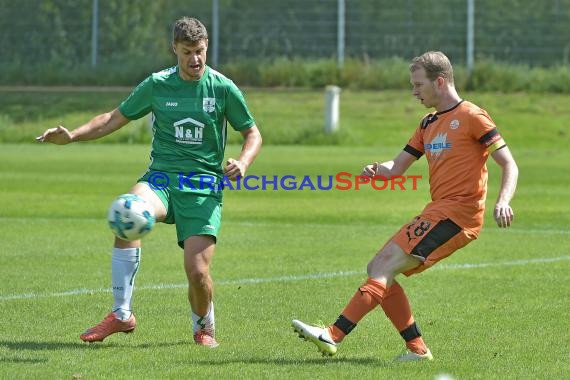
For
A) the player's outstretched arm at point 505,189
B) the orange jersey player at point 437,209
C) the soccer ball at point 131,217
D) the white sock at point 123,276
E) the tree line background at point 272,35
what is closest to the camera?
the player's outstretched arm at point 505,189

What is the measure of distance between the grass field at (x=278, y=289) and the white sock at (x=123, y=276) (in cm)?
21

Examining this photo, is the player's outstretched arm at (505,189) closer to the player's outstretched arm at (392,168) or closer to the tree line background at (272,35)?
the player's outstretched arm at (392,168)

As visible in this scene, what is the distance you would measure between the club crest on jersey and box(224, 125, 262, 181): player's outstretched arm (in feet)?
1.05

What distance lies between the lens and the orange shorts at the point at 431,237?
746 cm

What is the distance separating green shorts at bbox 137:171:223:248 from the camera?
821cm

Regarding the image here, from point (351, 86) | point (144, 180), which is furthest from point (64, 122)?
point (144, 180)

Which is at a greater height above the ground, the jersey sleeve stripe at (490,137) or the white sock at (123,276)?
the jersey sleeve stripe at (490,137)

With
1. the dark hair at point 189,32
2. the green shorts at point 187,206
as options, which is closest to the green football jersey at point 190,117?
the green shorts at point 187,206

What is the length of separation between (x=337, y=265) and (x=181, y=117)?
4.25 metres

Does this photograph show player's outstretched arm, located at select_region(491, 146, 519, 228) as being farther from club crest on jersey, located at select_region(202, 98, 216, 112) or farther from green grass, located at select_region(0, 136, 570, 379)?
club crest on jersey, located at select_region(202, 98, 216, 112)

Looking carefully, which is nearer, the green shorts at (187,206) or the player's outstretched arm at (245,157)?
the player's outstretched arm at (245,157)

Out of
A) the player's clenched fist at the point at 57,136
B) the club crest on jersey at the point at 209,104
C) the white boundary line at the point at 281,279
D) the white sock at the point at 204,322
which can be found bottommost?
the white boundary line at the point at 281,279

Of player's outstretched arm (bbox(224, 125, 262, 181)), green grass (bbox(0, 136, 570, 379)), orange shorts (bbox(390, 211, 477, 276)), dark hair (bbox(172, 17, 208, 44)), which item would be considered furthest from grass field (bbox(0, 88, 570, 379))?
dark hair (bbox(172, 17, 208, 44))

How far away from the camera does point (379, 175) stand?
7.98 m
